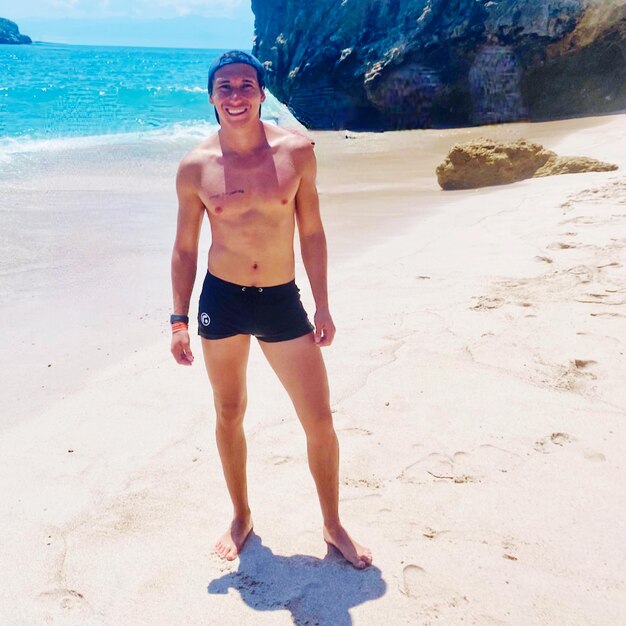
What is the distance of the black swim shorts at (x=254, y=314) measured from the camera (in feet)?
8.46

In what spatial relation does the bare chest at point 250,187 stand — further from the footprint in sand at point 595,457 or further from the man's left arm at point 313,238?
the footprint in sand at point 595,457

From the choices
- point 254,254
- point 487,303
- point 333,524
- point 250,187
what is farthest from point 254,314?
point 487,303

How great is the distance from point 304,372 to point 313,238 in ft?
1.79

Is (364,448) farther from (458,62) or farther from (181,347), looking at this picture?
(458,62)

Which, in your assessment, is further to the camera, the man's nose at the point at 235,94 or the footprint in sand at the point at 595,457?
the footprint in sand at the point at 595,457

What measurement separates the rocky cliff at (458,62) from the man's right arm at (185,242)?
19.6 m

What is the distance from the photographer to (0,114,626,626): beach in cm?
252

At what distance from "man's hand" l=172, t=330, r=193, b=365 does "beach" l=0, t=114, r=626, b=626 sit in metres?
0.80

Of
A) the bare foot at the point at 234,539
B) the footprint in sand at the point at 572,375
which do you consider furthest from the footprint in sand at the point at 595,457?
the bare foot at the point at 234,539

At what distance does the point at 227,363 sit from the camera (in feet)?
8.70

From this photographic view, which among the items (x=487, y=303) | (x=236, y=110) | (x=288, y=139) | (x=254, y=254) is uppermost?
(x=236, y=110)

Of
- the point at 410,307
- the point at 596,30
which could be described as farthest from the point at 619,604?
the point at 596,30

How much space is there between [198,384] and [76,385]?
0.84 metres

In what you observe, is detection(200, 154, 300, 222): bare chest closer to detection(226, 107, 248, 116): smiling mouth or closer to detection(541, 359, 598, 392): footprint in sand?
detection(226, 107, 248, 116): smiling mouth
